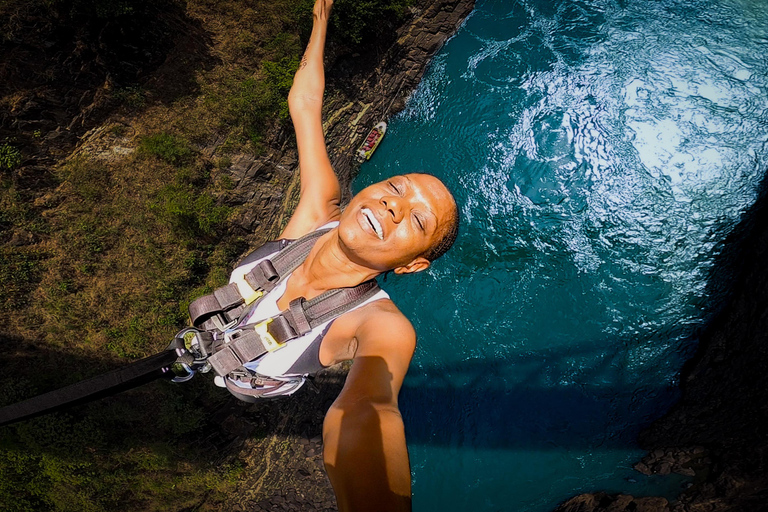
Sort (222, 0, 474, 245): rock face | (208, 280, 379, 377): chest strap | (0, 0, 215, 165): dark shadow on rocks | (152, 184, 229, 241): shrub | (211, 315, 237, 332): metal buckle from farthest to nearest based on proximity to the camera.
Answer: (222, 0, 474, 245): rock face → (152, 184, 229, 241): shrub → (0, 0, 215, 165): dark shadow on rocks → (211, 315, 237, 332): metal buckle → (208, 280, 379, 377): chest strap

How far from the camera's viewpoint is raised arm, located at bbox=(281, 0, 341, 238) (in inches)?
104

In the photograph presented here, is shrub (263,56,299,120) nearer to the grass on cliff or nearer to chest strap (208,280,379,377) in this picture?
the grass on cliff

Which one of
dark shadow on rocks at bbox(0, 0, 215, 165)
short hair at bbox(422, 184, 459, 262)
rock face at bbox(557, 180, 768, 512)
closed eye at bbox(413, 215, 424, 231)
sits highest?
dark shadow on rocks at bbox(0, 0, 215, 165)

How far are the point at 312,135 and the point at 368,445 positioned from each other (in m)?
2.04

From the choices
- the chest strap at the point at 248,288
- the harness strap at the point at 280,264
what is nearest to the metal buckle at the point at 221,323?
the chest strap at the point at 248,288

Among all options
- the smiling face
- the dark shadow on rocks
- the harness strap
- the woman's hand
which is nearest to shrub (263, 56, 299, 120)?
the dark shadow on rocks

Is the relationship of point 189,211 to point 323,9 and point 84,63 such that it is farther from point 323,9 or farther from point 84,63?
point 323,9

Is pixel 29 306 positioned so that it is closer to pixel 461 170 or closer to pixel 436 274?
pixel 436 274

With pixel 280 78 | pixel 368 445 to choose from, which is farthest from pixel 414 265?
pixel 280 78

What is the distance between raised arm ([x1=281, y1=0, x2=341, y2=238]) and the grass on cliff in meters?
4.25

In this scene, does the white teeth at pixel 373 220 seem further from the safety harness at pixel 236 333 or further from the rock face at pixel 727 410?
the rock face at pixel 727 410

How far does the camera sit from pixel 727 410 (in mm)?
6277

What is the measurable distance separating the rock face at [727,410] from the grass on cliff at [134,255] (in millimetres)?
6713

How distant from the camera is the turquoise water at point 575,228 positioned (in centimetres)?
595
